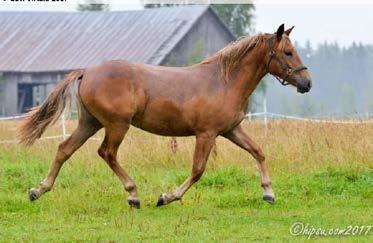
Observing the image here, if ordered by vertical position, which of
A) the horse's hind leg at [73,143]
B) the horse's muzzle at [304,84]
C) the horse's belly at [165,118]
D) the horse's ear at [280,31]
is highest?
the horse's ear at [280,31]

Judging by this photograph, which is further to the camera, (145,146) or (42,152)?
(42,152)

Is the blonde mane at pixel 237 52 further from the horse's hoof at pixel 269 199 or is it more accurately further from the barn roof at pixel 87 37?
the barn roof at pixel 87 37

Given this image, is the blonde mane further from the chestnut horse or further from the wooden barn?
the wooden barn

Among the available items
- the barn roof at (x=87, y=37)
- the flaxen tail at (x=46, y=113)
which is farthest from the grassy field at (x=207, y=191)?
the barn roof at (x=87, y=37)

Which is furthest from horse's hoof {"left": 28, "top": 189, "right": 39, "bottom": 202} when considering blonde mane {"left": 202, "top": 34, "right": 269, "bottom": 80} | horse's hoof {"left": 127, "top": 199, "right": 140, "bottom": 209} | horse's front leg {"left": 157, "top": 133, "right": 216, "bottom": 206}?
blonde mane {"left": 202, "top": 34, "right": 269, "bottom": 80}

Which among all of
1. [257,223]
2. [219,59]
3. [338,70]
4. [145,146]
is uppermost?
[219,59]

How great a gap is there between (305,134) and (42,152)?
543cm

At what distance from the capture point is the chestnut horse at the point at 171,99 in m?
10.4

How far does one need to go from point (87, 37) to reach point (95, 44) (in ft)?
5.01

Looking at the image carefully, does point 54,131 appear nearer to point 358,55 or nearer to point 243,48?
point 243,48

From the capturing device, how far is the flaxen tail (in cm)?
1077

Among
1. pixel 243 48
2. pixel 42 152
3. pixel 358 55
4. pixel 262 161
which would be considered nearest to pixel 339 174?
pixel 262 161

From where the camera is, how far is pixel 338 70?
377ft

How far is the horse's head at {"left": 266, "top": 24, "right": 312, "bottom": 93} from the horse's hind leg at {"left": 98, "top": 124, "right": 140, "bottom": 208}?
6.69 feet
